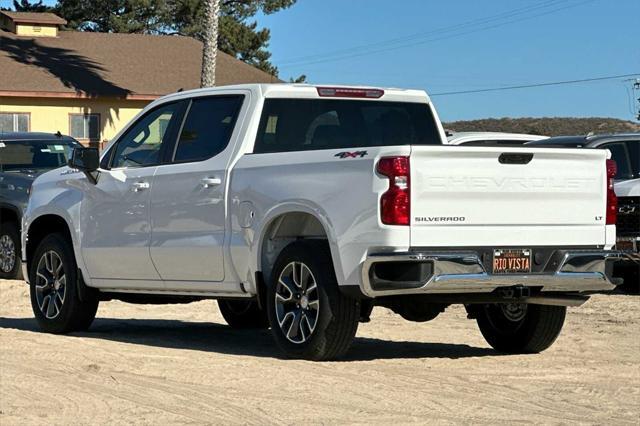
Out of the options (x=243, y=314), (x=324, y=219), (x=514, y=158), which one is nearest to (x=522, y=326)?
(x=514, y=158)

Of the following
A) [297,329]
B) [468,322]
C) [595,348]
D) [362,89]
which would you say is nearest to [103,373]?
Result: [297,329]

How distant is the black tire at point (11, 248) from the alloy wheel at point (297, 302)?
394 inches

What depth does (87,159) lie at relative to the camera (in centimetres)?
1192

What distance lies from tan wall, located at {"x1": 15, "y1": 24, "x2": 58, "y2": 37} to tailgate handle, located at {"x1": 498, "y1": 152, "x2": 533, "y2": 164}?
3714 cm

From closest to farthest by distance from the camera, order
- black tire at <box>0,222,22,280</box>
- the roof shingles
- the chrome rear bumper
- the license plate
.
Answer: the chrome rear bumper
the license plate
black tire at <box>0,222,22,280</box>
the roof shingles

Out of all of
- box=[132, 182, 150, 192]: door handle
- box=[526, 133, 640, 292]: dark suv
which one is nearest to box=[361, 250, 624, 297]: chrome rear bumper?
box=[132, 182, 150, 192]: door handle

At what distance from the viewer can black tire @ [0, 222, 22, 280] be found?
19.7m

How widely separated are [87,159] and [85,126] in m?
30.5

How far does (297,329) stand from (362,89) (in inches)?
89.8

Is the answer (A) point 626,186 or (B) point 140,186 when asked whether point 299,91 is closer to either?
(B) point 140,186

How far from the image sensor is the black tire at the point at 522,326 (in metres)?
11.1

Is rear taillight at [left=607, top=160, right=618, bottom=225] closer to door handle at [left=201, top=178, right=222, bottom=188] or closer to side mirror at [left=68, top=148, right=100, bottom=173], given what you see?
door handle at [left=201, top=178, right=222, bottom=188]

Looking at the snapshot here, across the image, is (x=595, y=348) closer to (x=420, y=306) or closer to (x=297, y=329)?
(x=420, y=306)

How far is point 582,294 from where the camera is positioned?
10648 mm
